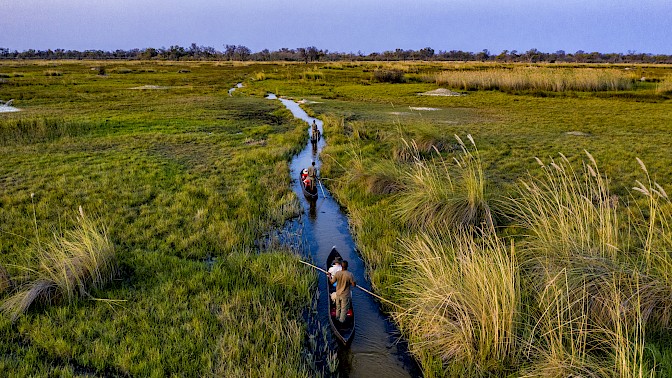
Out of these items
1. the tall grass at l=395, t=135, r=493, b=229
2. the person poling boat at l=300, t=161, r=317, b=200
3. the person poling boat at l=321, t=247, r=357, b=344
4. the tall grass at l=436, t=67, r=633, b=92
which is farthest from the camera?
the tall grass at l=436, t=67, r=633, b=92

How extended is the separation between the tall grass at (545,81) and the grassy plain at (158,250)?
95.3 feet

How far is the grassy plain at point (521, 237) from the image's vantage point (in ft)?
17.3

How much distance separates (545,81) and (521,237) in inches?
1516

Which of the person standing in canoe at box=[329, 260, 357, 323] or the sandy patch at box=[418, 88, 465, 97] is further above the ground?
the sandy patch at box=[418, 88, 465, 97]

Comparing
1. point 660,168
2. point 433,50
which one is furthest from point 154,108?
point 433,50

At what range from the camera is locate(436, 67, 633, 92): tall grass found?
131ft

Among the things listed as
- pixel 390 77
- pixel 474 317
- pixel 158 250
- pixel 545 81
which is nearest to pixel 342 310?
pixel 474 317

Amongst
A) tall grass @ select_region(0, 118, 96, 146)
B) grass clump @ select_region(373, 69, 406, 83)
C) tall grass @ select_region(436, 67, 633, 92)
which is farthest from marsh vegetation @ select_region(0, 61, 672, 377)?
grass clump @ select_region(373, 69, 406, 83)

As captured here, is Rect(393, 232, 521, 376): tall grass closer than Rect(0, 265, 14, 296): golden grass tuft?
Yes

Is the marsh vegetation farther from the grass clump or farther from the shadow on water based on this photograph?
the grass clump

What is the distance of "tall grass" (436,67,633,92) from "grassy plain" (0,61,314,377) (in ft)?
95.3

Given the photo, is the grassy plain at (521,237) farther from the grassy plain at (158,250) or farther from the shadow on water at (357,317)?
the grassy plain at (158,250)

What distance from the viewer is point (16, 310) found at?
6.45 metres

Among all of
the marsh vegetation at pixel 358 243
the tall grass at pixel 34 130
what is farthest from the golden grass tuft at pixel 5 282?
the tall grass at pixel 34 130
